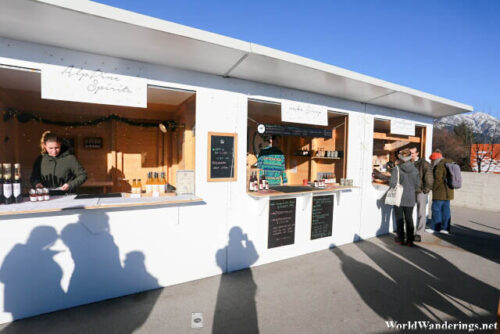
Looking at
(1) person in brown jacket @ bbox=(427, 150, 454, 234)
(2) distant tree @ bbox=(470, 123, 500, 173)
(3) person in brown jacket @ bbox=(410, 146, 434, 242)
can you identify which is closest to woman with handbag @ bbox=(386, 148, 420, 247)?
(3) person in brown jacket @ bbox=(410, 146, 434, 242)

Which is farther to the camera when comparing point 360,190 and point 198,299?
point 360,190

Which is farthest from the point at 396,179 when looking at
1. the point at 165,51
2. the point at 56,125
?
the point at 56,125

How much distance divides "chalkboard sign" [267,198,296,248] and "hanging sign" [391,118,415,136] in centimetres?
296

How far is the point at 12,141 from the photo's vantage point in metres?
3.86

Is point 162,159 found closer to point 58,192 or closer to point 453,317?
point 58,192

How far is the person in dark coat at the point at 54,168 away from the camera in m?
2.97

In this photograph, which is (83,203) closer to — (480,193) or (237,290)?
(237,290)

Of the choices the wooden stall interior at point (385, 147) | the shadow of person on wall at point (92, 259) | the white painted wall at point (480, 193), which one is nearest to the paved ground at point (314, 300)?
the shadow of person on wall at point (92, 259)

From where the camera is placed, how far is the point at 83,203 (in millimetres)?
2461

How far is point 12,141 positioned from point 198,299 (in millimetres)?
4013

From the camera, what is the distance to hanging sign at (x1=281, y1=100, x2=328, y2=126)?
3664 mm

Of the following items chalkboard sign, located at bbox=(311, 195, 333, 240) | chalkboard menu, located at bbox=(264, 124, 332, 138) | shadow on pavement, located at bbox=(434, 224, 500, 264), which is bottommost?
shadow on pavement, located at bbox=(434, 224, 500, 264)

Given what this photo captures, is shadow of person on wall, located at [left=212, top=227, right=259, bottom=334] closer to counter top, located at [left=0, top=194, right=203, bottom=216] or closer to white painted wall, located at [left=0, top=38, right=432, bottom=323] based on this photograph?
white painted wall, located at [left=0, top=38, right=432, bottom=323]

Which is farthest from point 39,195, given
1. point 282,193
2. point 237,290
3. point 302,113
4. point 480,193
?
point 480,193
